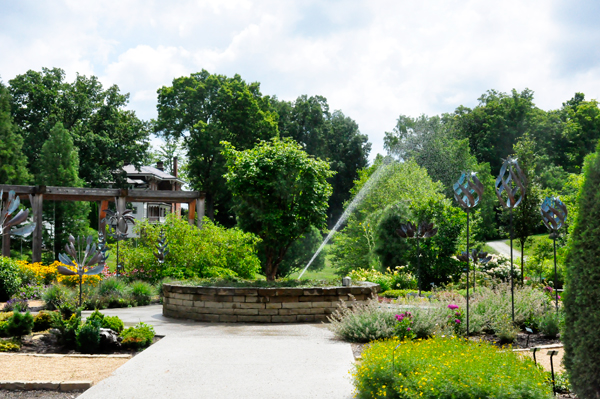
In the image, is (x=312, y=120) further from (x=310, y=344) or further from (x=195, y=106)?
(x=310, y=344)

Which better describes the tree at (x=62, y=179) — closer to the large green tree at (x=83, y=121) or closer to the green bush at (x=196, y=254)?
the large green tree at (x=83, y=121)

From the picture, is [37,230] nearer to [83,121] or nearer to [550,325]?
[550,325]

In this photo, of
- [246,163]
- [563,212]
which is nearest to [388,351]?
[563,212]

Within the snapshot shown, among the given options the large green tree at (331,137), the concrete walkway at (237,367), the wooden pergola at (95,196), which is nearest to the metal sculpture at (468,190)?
the concrete walkway at (237,367)

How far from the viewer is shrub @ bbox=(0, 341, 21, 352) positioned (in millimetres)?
6398

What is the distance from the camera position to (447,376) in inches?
140

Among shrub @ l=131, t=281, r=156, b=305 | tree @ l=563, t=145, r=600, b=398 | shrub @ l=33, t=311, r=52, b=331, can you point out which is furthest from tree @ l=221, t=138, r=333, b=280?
tree @ l=563, t=145, r=600, b=398

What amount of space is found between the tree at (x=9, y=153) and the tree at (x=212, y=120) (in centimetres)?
922

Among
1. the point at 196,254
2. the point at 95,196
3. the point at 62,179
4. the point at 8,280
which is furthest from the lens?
the point at 62,179

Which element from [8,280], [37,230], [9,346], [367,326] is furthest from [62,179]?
[367,326]

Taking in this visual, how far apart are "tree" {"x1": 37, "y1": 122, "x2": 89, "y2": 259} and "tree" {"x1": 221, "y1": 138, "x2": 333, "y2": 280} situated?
16.6 m

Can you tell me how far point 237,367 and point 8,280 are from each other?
31.6ft

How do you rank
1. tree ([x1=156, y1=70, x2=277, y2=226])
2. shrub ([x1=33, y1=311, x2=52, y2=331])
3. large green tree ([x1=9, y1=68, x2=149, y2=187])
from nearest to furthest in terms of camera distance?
1. shrub ([x1=33, y1=311, x2=52, y2=331])
2. large green tree ([x1=9, y1=68, x2=149, y2=187])
3. tree ([x1=156, y1=70, x2=277, y2=226])

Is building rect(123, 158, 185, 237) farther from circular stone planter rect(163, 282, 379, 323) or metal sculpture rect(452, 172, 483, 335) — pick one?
metal sculpture rect(452, 172, 483, 335)
